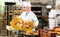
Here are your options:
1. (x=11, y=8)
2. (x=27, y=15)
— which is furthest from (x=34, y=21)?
(x=11, y=8)

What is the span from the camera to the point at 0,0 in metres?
3.38

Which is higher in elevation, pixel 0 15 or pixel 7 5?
pixel 7 5

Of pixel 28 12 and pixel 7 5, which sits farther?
pixel 7 5

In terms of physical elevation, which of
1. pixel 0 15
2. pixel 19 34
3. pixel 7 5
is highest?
pixel 7 5

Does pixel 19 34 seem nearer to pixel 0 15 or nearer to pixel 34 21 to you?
pixel 34 21

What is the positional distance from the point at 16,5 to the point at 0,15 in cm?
55

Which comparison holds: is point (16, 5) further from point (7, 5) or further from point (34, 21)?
point (34, 21)

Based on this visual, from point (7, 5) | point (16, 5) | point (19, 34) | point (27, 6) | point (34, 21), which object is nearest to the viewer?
point (19, 34)

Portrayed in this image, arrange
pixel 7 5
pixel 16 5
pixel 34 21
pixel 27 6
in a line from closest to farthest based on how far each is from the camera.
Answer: pixel 34 21 → pixel 27 6 → pixel 16 5 → pixel 7 5

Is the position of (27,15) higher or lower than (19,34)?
higher

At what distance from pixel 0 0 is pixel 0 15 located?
0.32 metres

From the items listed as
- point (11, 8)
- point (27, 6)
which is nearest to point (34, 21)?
point (27, 6)

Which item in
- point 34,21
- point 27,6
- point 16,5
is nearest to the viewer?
point 34,21

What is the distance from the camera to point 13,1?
321 centimetres
